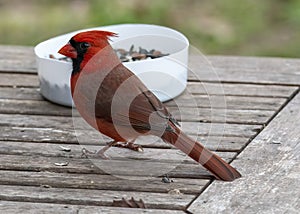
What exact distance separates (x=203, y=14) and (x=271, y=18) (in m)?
0.55

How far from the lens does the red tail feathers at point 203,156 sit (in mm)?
2773

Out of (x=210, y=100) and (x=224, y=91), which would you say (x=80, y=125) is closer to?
(x=210, y=100)

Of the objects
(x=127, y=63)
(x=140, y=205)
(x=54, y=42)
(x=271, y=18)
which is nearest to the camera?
(x=140, y=205)

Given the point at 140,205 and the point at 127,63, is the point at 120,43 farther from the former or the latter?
the point at 140,205

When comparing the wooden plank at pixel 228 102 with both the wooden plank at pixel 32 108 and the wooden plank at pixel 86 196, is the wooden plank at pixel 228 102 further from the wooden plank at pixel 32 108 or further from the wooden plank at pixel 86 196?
the wooden plank at pixel 86 196

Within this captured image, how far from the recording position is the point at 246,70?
13.0ft

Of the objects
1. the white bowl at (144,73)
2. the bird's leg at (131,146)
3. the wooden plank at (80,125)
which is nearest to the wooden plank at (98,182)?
the bird's leg at (131,146)

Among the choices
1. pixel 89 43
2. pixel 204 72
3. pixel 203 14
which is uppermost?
pixel 89 43

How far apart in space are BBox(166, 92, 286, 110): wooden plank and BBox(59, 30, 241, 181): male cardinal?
1.71 feet

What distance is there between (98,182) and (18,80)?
1167mm

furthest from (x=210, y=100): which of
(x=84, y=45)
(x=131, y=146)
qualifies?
(x=84, y=45)

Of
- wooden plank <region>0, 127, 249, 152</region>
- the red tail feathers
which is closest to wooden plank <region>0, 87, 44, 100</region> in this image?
wooden plank <region>0, 127, 249, 152</region>

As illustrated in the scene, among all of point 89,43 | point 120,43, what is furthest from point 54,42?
point 89,43

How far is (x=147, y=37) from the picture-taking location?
3.89 m
